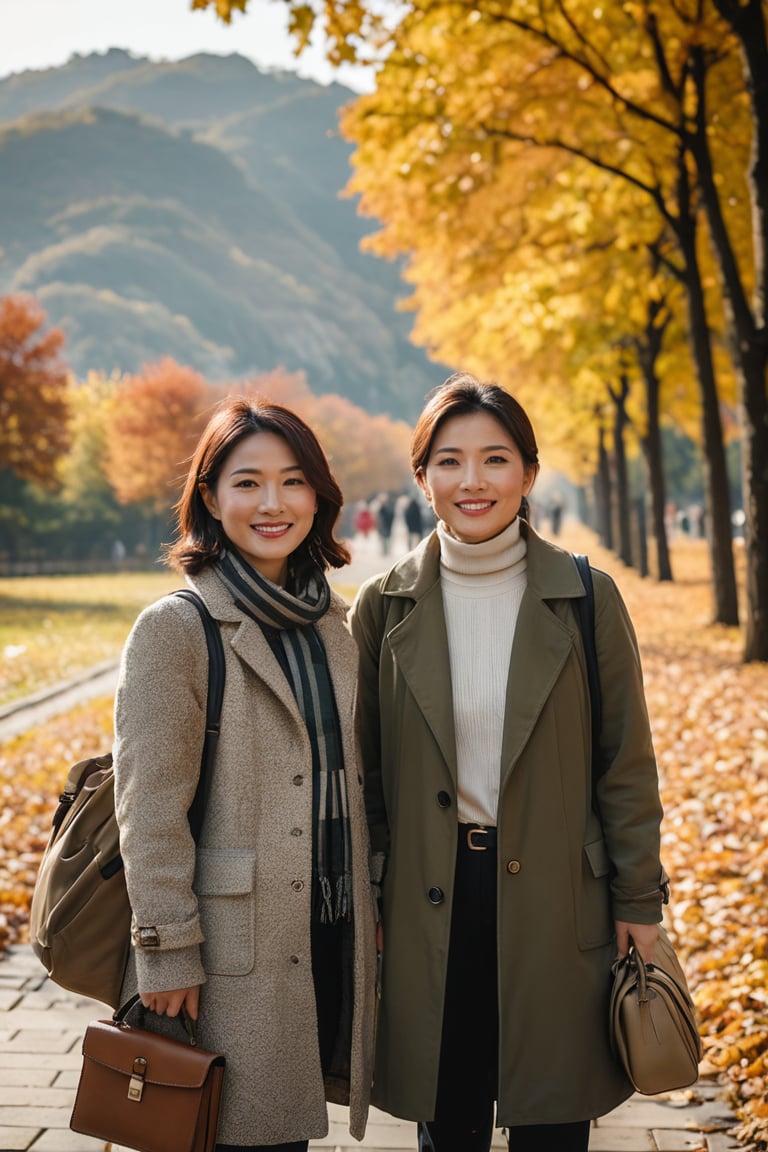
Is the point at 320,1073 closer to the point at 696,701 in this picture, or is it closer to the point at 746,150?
the point at 696,701

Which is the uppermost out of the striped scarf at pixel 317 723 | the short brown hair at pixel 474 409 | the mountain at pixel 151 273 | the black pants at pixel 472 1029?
the mountain at pixel 151 273

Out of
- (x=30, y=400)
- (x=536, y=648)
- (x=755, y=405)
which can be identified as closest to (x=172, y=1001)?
(x=536, y=648)

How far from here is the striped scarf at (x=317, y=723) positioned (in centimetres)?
243

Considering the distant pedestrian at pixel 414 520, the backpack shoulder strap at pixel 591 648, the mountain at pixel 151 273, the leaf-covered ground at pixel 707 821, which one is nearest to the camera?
the backpack shoulder strap at pixel 591 648

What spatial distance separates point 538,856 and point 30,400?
3172 centimetres

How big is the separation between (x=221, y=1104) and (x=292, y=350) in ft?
581

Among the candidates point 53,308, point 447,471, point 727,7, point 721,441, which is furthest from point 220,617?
point 53,308

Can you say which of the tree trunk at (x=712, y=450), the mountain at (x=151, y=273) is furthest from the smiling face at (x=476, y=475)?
the mountain at (x=151, y=273)

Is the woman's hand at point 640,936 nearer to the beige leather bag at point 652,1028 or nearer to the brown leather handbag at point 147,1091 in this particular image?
the beige leather bag at point 652,1028

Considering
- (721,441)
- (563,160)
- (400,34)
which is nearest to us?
(400,34)

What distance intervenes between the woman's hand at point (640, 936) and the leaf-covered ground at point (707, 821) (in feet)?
4.00

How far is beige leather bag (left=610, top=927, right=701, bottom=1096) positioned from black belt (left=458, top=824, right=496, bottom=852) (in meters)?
0.40

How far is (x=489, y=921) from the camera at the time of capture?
2512mm

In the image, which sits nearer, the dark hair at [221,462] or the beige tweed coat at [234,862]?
the beige tweed coat at [234,862]
